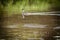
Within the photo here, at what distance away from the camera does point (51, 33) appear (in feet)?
4.23

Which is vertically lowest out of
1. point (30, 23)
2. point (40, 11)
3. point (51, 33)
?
point (51, 33)

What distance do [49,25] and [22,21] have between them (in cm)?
27

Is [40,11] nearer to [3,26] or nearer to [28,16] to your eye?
[28,16]

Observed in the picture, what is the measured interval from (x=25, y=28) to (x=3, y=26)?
0.22 metres

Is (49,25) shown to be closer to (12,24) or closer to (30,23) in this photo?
(30,23)

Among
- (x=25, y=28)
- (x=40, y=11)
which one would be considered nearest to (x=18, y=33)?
(x=25, y=28)

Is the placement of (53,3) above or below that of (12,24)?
above

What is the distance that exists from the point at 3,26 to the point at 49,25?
459 mm

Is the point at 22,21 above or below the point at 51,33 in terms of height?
above

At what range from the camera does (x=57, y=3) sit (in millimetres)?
1312

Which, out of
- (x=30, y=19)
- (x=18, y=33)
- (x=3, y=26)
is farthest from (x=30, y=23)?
(x=3, y=26)

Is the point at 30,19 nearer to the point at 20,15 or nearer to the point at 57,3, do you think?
the point at 20,15

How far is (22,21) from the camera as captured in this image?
4.34ft

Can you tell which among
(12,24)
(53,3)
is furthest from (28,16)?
(53,3)
